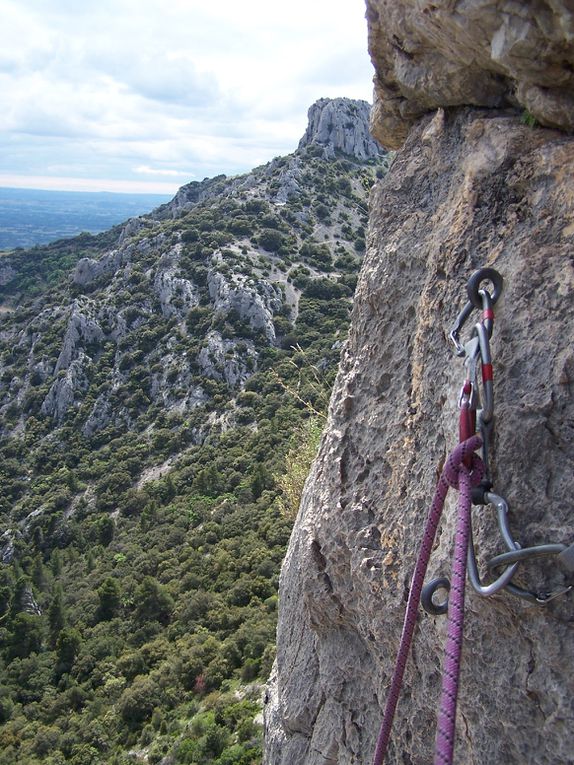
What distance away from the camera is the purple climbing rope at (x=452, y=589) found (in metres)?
2.00

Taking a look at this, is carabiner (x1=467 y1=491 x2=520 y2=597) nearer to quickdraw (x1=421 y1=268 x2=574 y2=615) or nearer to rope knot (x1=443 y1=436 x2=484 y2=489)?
quickdraw (x1=421 y1=268 x2=574 y2=615)

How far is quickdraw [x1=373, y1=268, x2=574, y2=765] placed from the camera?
7.11ft

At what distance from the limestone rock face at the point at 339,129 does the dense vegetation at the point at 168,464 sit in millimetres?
5622

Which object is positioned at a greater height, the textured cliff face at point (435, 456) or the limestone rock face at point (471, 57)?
the limestone rock face at point (471, 57)

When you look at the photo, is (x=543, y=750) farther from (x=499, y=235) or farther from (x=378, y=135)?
(x=378, y=135)

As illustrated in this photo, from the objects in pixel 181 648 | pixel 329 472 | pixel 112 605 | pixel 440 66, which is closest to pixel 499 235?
pixel 440 66

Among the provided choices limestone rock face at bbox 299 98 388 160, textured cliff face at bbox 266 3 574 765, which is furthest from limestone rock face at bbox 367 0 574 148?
limestone rock face at bbox 299 98 388 160

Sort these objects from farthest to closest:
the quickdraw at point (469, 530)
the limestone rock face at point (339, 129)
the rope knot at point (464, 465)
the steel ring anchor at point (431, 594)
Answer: the limestone rock face at point (339, 129)
the steel ring anchor at point (431, 594)
the rope knot at point (464, 465)
the quickdraw at point (469, 530)

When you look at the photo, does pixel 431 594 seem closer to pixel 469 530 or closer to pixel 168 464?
pixel 469 530

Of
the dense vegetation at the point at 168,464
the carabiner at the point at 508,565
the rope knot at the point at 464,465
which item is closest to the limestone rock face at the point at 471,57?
the rope knot at the point at 464,465

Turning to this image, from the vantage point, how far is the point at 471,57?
140 inches

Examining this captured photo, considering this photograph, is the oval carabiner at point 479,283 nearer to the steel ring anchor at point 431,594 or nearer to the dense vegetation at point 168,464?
the steel ring anchor at point 431,594

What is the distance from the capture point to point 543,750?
2467 mm

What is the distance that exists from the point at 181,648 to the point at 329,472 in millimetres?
23123
